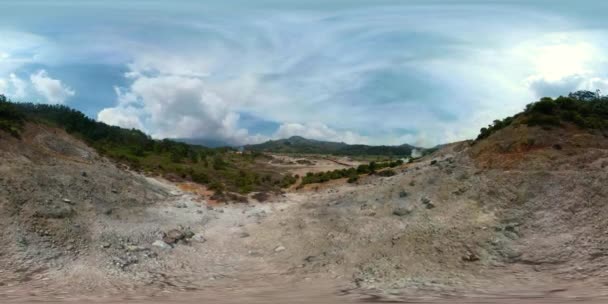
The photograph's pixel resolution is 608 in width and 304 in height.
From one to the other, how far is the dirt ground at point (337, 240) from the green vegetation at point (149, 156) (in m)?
10.8

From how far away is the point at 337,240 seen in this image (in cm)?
1769

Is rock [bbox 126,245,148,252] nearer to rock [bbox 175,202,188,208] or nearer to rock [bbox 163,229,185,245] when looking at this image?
rock [bbox 163,229,185,245]

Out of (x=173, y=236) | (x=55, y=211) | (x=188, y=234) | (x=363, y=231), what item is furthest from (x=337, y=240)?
(x=55, y=211)

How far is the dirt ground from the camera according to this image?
1195cm

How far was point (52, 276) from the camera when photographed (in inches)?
536

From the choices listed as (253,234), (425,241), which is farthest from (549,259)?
(253,234)

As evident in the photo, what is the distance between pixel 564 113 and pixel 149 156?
4505cm

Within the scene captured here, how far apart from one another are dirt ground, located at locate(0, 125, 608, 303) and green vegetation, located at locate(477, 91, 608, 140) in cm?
279

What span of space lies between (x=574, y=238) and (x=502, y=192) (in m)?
5.14

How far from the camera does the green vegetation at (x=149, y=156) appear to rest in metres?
35.6

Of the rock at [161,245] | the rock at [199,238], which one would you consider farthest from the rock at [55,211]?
the rock at [199,238]

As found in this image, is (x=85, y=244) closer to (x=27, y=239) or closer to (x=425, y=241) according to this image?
(x=27, y=239)

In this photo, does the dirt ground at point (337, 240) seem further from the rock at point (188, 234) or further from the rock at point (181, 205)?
the rock at point (181, 205)

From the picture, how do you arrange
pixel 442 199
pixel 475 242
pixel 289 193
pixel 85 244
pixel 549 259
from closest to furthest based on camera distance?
pixel 549 259 → pixel 475 242 → pixel 85 244 → pixel 442 199 → pixel 289 193
